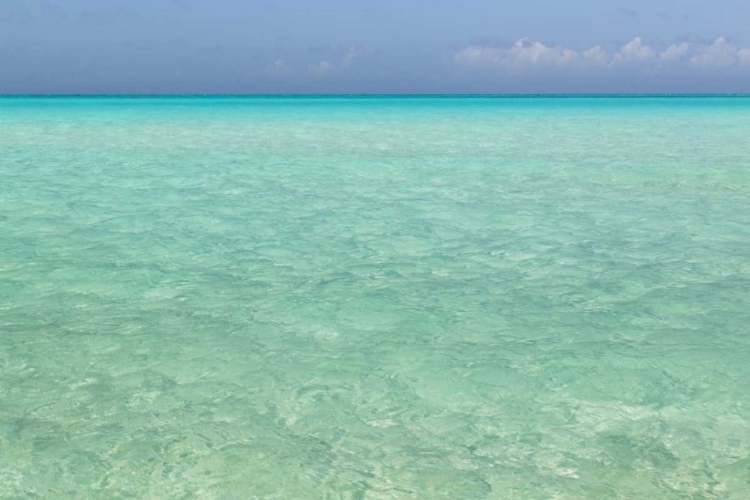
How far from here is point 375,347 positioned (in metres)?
3.05

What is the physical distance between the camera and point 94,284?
3885 mm

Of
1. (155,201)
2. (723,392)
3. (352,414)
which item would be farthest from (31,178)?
(723,392)

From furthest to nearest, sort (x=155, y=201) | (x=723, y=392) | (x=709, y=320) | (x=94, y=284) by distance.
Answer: (x=155, y=201), (x=94, y=284), (x=709, y=320), (x=723, y=392)

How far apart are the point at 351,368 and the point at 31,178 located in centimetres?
662

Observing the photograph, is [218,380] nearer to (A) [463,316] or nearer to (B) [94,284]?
(A) [463,316]

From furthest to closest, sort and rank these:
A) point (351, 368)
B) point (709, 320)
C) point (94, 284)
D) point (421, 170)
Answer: point (421, 170) < point (94, 284) < point (709, 320) < point (351, 368)

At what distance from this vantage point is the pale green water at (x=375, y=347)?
6.84 ft

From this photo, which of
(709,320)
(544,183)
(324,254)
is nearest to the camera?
(709,320)

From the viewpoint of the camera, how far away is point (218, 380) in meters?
2.68

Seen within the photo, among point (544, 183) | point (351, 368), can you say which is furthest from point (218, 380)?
point (544, 183)

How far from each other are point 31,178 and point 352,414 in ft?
22.9

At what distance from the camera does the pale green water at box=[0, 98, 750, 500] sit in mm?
2086

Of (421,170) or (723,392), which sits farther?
(421,170)

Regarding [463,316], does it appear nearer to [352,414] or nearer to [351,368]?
[351,368]
